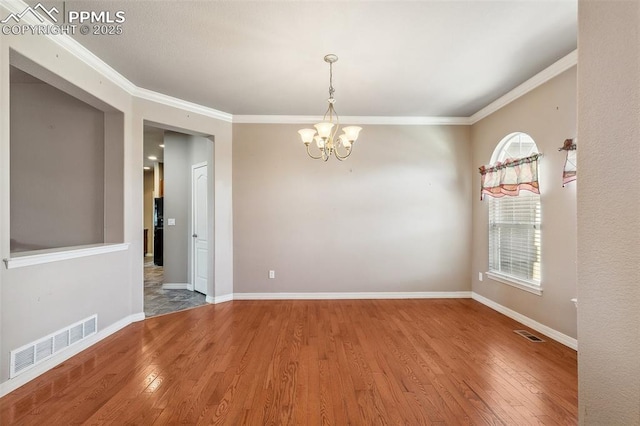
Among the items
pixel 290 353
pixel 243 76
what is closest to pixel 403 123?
pixel 243 76

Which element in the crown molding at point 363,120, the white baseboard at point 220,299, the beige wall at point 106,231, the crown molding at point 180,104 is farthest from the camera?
the crown molding at point 363,120

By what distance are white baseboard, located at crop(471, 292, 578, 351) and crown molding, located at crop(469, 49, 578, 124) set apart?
2.63 m

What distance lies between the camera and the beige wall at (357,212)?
14.8 ft

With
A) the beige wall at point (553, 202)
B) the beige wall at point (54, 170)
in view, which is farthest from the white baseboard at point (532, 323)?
the beige wall at point (54, 170)

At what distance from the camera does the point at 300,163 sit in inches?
178

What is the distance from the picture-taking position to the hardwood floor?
74.0 inches

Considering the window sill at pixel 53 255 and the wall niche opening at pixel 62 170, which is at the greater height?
the wall niche opening at pixel 62 170

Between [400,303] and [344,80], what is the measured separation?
319 cm

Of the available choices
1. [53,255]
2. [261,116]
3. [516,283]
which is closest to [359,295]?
[516,283]

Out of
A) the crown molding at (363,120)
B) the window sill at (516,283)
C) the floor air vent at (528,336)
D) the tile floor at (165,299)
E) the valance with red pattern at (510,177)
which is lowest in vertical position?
the tile floor at (165,299)

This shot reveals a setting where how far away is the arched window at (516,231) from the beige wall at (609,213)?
282 centimetres

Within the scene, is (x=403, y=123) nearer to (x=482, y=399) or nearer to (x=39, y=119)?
(x=482, y=399)

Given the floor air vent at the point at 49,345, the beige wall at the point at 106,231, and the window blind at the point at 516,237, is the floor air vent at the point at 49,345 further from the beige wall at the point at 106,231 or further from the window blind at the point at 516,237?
the window blind at the point at 516,237

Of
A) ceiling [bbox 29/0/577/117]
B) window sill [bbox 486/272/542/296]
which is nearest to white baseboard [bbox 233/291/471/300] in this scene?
window sill [bbox 486/272/542/296]
